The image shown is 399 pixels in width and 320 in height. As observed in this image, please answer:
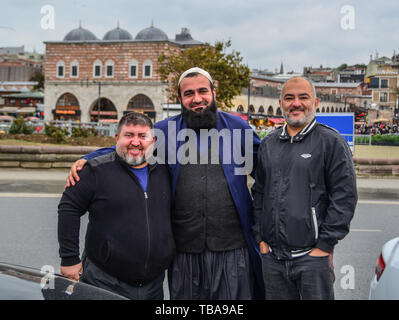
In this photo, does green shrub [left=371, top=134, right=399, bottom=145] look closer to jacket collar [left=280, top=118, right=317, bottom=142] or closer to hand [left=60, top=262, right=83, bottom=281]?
jacket collar [left=280, top=118, right=317, bottom=142]

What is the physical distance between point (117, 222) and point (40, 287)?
0.70 m

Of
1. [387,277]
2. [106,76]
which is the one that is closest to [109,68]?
[106,76]

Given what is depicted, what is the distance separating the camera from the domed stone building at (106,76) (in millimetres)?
63531

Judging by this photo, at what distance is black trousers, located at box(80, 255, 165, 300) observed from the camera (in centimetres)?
342

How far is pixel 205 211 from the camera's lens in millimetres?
3635

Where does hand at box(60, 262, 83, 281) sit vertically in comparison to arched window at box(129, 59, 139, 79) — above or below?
below

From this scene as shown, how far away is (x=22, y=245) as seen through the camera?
22.7 ft

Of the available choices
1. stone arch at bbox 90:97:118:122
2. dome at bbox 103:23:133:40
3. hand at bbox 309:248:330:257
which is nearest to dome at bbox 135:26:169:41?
dome at bbox 103:23:133:40

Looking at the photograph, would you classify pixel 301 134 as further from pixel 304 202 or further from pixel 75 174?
pixel 75 174

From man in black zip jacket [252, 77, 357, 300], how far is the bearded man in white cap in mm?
225

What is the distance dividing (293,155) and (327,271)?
81 cm

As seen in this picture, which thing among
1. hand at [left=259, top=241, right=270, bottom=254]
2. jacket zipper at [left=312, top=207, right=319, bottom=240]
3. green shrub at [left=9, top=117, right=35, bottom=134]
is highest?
green shrub at [left=9, top=117, right=35, bottom=134]

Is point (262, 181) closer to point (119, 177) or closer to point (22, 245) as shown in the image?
point (119, 177)
